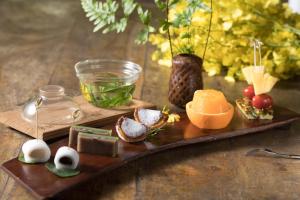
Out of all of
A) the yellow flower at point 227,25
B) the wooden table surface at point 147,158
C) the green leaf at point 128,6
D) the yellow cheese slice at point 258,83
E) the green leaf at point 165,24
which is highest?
the green leaf at point 128,6

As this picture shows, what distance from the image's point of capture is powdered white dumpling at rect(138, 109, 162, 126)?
1.11 metres

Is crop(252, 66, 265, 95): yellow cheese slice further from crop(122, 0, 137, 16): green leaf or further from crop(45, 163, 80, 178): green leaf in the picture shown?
crop(45, 163, 80, 178): green leaf

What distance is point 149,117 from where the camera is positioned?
112 centimetres

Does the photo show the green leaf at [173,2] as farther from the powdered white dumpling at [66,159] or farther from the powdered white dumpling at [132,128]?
the powdered white dumpling at [66,159]

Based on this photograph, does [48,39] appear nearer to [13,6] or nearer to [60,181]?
[13,6]

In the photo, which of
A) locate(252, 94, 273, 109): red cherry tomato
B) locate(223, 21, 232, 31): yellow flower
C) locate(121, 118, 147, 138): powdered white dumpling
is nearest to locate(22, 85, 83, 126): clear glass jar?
locate(121, 118, 147, 138): powdered white dumpling

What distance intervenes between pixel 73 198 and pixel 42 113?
0.97 feet

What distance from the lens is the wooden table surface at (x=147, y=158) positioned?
94 cm

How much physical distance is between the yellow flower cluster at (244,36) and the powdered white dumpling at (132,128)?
1.44 ft

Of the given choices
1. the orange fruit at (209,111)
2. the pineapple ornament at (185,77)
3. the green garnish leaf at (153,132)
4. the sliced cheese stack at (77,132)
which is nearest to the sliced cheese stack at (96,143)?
the sliced cheese stack at (77,132)

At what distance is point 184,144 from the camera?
43.0 inches

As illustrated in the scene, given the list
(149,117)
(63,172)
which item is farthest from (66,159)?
(149,117)

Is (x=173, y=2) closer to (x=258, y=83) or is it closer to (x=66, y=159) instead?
(x=258, y=83)

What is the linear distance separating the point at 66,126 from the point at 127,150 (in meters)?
0.15
